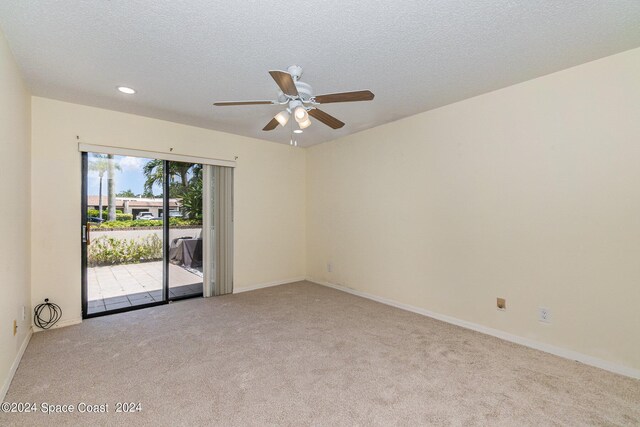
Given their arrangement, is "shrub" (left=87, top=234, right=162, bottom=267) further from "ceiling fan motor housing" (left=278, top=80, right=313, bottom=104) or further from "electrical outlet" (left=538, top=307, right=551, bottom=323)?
"electrical outlet" (left=538, top=307, right=551, bottom=323)

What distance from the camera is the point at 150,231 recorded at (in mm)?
3994

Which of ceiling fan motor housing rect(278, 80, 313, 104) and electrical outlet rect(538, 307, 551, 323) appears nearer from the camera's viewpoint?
ceiling fan motor housing rect(278, 80, 313, 104)

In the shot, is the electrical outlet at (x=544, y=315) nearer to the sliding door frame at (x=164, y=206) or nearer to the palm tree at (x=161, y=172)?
the sliding door frame at (x=164, y=206)

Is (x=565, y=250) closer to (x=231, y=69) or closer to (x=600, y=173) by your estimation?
(x=600, y=173)

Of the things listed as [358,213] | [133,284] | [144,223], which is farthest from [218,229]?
[358,213]

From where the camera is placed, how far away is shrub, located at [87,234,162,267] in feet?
11.8

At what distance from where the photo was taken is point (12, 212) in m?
2.28

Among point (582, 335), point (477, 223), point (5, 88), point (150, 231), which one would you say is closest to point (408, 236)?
point (477, 223)

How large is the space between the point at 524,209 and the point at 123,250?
4.62 meters

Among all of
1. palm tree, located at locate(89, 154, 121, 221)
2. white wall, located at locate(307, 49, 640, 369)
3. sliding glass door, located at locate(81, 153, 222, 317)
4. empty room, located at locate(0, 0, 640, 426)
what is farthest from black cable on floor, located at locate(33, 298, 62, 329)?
white wall, located at locate(307, 49, 640, 369)

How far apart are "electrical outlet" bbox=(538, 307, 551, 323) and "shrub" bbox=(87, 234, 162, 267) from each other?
14.5 feet

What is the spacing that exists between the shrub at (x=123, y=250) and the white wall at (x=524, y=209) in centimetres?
299

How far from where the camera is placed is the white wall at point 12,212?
202cm

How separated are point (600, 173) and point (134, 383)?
396cm
